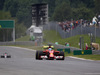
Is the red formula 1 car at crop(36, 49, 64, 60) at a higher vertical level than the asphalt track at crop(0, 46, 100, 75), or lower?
higher

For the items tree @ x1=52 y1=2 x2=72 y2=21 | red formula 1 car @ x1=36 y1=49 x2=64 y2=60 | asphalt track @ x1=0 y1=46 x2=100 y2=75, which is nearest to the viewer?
asphalt track @ x1=0 y1=46 x2=100 y2=75

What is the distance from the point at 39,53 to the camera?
2142cm

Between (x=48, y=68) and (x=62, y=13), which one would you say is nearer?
(x=48, y=68)

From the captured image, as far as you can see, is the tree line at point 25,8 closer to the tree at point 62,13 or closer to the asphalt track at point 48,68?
the tree at point 62,13

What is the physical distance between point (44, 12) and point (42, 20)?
1640 millimetres

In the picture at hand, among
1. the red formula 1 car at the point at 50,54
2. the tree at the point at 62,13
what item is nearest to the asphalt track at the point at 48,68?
the red formula 1 car at the point at 50,54

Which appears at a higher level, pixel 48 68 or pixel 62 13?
pixel 62 13

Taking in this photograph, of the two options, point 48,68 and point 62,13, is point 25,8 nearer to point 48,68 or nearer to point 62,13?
point 62,13

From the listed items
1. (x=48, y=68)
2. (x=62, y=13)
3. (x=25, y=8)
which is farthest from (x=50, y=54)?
(x=25, y=8)

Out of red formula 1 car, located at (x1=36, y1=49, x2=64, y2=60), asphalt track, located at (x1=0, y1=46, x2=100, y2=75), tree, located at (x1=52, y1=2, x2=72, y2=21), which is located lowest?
asphalt track, located at (x1=0, y1=46, x2=100, y2=75)

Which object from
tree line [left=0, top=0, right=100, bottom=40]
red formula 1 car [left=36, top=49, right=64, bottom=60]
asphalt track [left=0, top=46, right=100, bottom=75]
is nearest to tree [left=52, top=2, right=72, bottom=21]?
tree line [left=0, top=0, right=100, bottom=40]

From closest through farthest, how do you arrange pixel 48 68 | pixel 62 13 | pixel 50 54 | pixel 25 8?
pixel 48 68 < pixel 50 54 < pixel 62 13 < pixel 25 8

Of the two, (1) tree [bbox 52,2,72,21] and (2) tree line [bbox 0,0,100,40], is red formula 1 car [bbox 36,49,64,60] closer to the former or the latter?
(1) tree [bbox 52,2,72,21]

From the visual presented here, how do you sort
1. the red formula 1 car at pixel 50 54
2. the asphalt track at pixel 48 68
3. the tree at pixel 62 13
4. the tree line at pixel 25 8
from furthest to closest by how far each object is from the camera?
the tree line at pixel 25 8 → the tree at pixel 62 13 → the red formula 1 car at pixel 50 54 → the asphalt track at pixel 48 68
